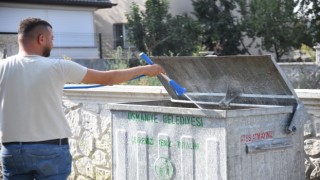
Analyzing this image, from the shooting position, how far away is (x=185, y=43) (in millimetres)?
24562

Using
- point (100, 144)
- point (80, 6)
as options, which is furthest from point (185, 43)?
point (100, 144)

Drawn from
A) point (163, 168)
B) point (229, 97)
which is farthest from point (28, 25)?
point (229, 97)

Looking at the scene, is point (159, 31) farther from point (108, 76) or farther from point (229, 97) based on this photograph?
point (108, 76)

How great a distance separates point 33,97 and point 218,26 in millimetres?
23668

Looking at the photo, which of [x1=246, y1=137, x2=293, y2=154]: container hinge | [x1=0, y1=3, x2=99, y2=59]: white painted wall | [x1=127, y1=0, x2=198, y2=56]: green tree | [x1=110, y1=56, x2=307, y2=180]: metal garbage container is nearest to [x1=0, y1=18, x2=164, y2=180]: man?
[x1=110, y1=56, x2=307, y2=180]: metal garbage container

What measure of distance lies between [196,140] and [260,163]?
1.52 ft

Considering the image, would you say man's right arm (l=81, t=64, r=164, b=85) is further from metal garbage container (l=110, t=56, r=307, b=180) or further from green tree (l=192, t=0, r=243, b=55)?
green tree (l=192, t=0, r=243, b=55)

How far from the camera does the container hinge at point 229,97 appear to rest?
495cm

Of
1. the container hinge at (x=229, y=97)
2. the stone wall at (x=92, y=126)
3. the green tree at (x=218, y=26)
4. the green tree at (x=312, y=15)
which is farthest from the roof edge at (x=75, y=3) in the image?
the container hinge at (x=229, y=97)

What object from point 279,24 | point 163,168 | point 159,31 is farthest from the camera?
point 159,31

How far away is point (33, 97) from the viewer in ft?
13.0

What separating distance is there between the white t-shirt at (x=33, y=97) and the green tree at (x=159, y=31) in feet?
65.3

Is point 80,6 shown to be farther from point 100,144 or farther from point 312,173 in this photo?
point 312,173

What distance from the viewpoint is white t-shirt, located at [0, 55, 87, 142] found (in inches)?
156
